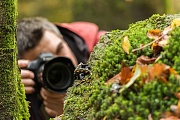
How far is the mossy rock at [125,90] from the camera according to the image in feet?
2.91

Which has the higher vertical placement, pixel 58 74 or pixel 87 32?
pixel 87 32

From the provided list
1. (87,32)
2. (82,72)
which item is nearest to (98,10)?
(87,32)

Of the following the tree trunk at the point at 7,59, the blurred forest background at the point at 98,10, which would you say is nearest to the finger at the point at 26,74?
the tree trunk at the point at 7,59

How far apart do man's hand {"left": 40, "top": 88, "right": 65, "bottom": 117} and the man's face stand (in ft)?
2.20

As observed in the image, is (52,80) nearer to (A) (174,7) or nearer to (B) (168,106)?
(B) (168,106)

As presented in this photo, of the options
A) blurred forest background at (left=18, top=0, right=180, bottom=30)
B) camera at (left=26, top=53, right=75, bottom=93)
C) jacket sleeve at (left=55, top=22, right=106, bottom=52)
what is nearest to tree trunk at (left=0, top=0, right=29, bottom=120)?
camera at (left=26, top=53, right=75, bottom=93)

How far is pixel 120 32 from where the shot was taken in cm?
132

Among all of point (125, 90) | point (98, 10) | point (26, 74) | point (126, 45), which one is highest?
point (98, 10)

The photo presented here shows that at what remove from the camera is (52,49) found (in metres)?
3.14

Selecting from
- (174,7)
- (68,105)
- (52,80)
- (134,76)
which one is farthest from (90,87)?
(174,7)

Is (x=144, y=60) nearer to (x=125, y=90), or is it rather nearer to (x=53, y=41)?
(x=125, y=90)

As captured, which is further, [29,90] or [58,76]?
[29,90]

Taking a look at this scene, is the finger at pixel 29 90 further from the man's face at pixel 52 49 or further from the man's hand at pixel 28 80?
the man's face at pixel 52 49

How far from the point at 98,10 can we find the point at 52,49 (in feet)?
12.0
